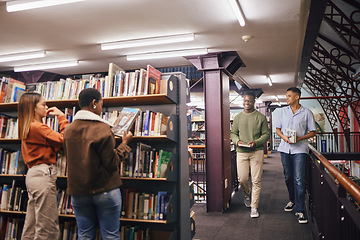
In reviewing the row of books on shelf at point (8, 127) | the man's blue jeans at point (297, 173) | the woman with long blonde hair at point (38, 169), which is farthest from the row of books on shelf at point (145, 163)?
the man's blue jeans at point (297, 173)

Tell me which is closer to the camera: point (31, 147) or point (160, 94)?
point (31, 147)

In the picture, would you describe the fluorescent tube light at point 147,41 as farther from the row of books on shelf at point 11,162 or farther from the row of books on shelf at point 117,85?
the row of books on shelf at point 11,162

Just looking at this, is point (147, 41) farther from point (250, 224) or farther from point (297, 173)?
point (250, 224)

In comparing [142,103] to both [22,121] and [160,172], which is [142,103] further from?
[22,121]

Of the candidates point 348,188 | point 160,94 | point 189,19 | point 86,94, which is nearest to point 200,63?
point 189,19

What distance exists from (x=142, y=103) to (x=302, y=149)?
229 cm

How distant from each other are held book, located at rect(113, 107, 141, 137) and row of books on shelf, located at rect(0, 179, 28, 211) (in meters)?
1.52

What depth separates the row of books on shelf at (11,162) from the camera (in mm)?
3307

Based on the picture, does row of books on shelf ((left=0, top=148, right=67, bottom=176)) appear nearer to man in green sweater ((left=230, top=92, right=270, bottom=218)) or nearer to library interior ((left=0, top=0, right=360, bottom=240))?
library interior ((left=0, top=0, right=360, bottom=240))

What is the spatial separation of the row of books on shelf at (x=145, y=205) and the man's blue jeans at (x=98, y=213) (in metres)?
0.71

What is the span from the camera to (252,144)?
4.27m

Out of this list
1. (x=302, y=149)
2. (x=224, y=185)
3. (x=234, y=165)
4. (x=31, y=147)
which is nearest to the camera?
(x=31, y=147)

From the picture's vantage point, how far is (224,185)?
16.5 ft

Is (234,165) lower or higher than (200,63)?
lower
